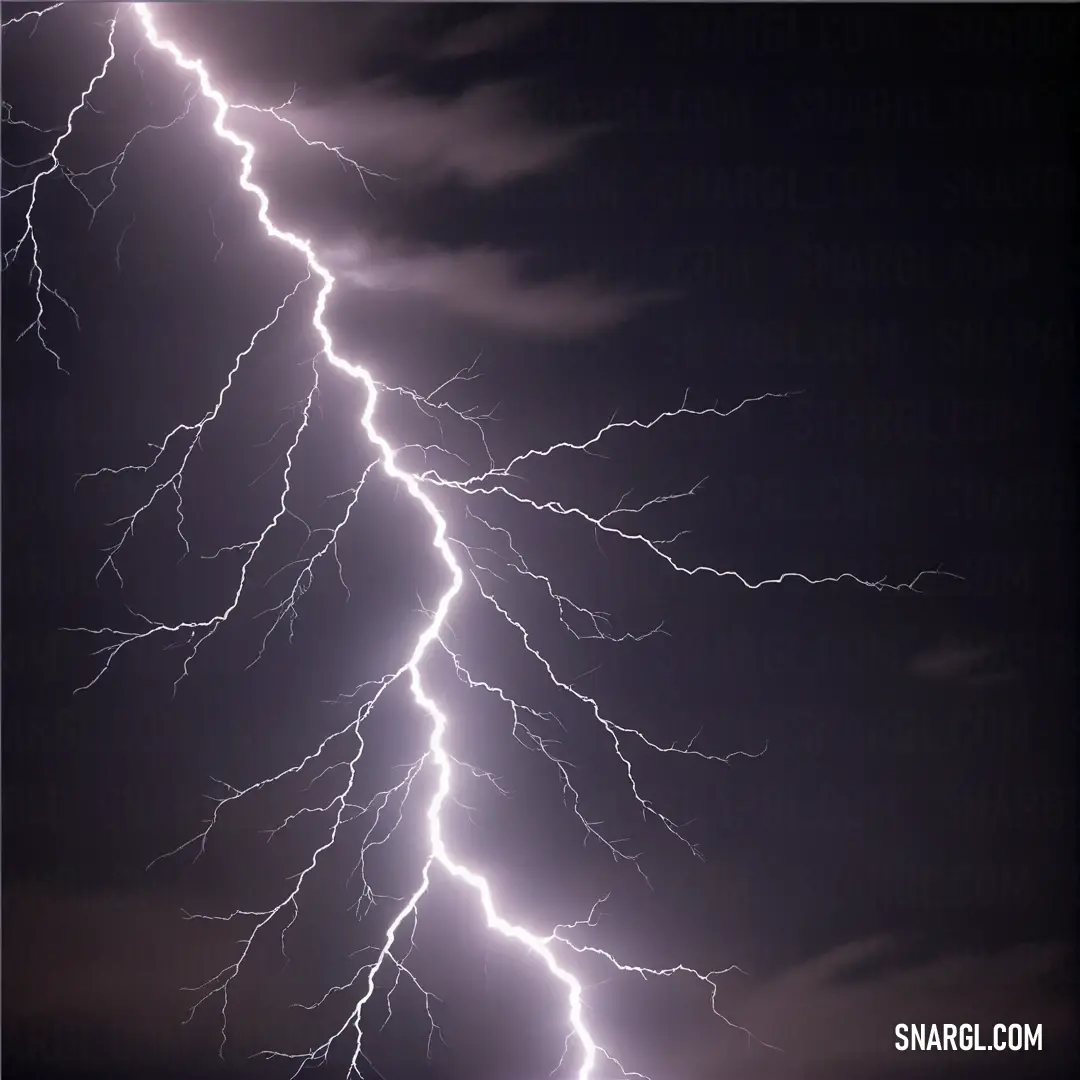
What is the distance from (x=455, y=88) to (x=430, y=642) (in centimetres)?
121

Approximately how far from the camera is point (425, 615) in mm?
1801

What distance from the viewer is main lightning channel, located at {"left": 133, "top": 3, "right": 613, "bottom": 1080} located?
1768 mm

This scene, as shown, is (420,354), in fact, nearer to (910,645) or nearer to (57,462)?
(57,462)

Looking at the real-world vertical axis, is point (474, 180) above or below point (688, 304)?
above

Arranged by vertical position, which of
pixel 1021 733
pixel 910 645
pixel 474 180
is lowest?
pixel 1021 733

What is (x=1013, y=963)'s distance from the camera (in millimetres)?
1775

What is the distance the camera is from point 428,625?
180cm

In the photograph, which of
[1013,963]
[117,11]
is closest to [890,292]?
[1013,963]

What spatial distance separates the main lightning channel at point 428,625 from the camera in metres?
1.77

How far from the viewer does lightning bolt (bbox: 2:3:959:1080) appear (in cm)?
177

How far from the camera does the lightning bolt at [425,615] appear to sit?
177 centimetres

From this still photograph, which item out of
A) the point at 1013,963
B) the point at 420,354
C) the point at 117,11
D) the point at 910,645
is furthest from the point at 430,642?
the point at 117,11

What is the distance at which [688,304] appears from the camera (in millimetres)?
1807

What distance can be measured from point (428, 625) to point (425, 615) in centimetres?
2
